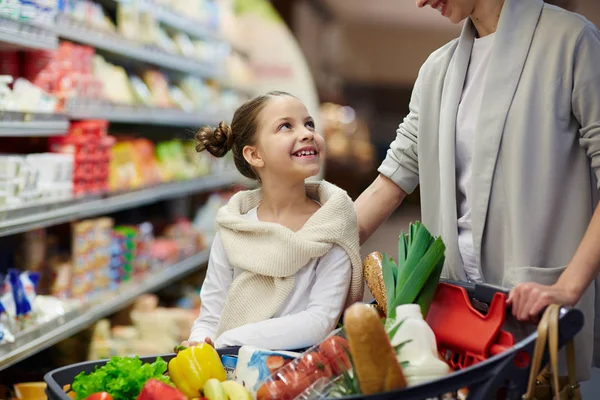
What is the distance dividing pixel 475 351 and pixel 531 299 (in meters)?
0.17

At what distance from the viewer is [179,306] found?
5719 mm

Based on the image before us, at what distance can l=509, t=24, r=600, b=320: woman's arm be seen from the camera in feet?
4.72

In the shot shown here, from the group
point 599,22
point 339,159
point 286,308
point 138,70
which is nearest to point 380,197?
point 286,308

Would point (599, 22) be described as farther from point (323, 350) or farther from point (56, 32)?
point (323, 350)

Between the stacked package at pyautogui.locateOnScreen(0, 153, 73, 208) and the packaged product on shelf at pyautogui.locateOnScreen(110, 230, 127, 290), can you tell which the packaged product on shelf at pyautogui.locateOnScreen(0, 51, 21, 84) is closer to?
the stacked package at pyautogui.locateOnScreen(0, 153, 73, 208)

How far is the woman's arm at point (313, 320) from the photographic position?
1.77 meters

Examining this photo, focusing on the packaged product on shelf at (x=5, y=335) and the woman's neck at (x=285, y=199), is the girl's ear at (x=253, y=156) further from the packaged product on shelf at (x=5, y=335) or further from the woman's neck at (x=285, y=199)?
the packaged product on shelf at (x=5, y=335)

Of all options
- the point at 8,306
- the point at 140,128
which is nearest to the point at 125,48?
the point at 140,128

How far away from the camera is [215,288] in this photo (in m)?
2.01

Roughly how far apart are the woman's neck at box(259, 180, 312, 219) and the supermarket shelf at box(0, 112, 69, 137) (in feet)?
4.46

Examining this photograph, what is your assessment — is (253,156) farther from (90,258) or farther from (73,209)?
(90,258)

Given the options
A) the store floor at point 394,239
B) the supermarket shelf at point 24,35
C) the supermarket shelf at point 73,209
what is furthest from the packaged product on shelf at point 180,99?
the supermarket shelf at point 24,35

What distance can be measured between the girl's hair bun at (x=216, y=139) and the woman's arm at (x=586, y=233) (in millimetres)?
906

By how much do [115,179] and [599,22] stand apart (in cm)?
385
